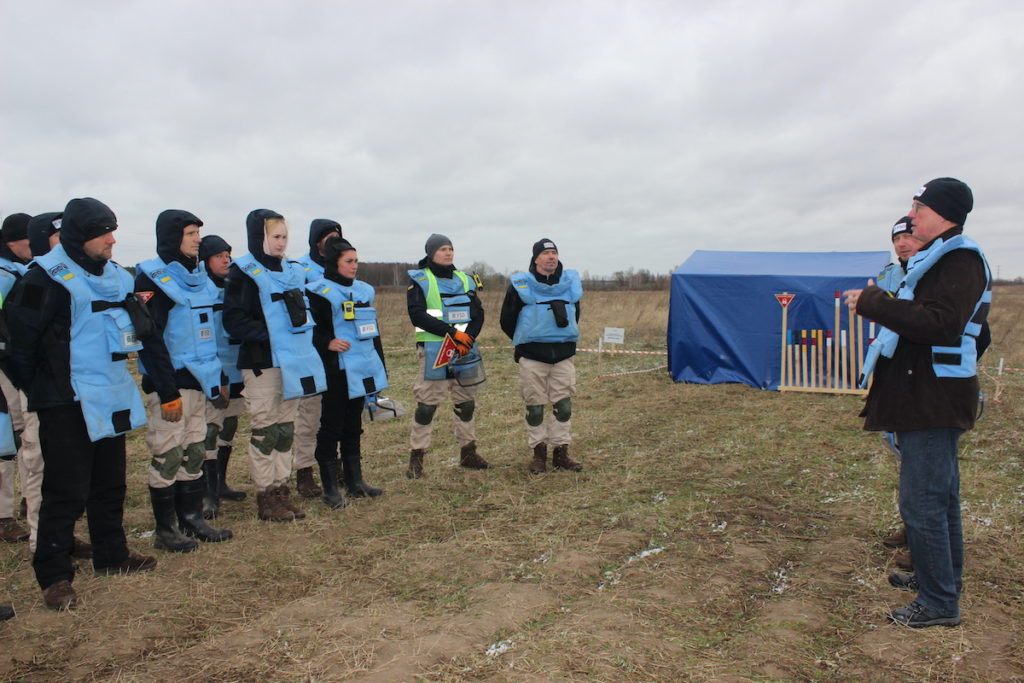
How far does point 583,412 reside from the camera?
902cm

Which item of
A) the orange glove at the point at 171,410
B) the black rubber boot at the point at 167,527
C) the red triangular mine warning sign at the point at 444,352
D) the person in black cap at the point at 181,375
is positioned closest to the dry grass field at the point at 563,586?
the black rubber boot at the point at 167,527

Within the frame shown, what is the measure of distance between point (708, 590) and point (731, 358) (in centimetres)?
844

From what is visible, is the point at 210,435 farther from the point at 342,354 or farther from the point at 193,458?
the point at 342,354

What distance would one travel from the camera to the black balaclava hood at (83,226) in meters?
3.54

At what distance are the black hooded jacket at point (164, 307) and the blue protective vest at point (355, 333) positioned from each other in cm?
102

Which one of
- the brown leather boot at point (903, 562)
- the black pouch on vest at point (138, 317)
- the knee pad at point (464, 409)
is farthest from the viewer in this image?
the knee pad at point (464, 409)

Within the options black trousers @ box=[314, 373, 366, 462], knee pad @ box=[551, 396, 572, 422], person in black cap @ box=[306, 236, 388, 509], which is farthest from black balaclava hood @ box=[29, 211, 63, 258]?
knee pad @ box=[551, 396, 572, 422]

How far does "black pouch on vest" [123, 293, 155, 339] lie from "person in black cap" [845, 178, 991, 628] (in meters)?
3.59

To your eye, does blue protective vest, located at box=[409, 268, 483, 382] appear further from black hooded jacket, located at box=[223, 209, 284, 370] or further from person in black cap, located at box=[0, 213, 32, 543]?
person in black cap, located at box=[0, 213, 32, 543]

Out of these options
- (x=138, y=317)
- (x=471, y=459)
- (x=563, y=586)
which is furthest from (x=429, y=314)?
(x=563, y=586)

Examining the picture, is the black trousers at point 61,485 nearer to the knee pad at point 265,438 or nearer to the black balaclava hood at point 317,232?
the knee pad at point 265,438

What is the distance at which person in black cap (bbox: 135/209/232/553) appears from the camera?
420 centimetres

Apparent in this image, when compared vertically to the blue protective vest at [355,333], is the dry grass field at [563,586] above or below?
below

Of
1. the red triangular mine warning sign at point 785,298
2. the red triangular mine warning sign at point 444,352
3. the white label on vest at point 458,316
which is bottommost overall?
the red triangular mine warning sign at point 444,352
